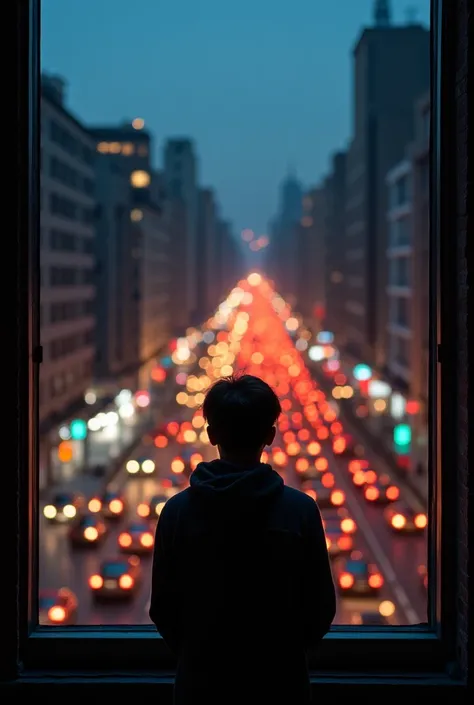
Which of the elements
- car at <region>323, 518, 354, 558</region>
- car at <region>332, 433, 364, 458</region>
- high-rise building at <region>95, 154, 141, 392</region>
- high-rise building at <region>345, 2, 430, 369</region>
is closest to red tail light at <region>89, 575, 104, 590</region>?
car at <region>323, 518, 354, 558</region>

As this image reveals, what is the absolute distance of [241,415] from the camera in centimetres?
346

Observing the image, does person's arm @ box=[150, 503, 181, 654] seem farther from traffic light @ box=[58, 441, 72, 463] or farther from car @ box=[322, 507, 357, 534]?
traffic light @ box=[58, 441, 72, 463]

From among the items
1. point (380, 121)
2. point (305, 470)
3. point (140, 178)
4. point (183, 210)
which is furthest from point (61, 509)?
point (183, 210)

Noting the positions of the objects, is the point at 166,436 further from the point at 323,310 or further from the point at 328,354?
the point at 323,310

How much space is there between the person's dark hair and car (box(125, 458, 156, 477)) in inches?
1592

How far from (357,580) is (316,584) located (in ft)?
76.0

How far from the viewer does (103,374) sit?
214 feet

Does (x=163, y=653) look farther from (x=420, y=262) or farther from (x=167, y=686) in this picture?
(x=420, y=262)

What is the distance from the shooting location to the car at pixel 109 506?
36719 millimetres

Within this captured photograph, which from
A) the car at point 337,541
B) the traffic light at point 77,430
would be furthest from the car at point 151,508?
the car at point 337,541

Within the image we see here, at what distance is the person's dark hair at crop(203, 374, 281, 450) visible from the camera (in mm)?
3459

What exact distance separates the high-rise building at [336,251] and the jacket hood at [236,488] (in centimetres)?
10135
